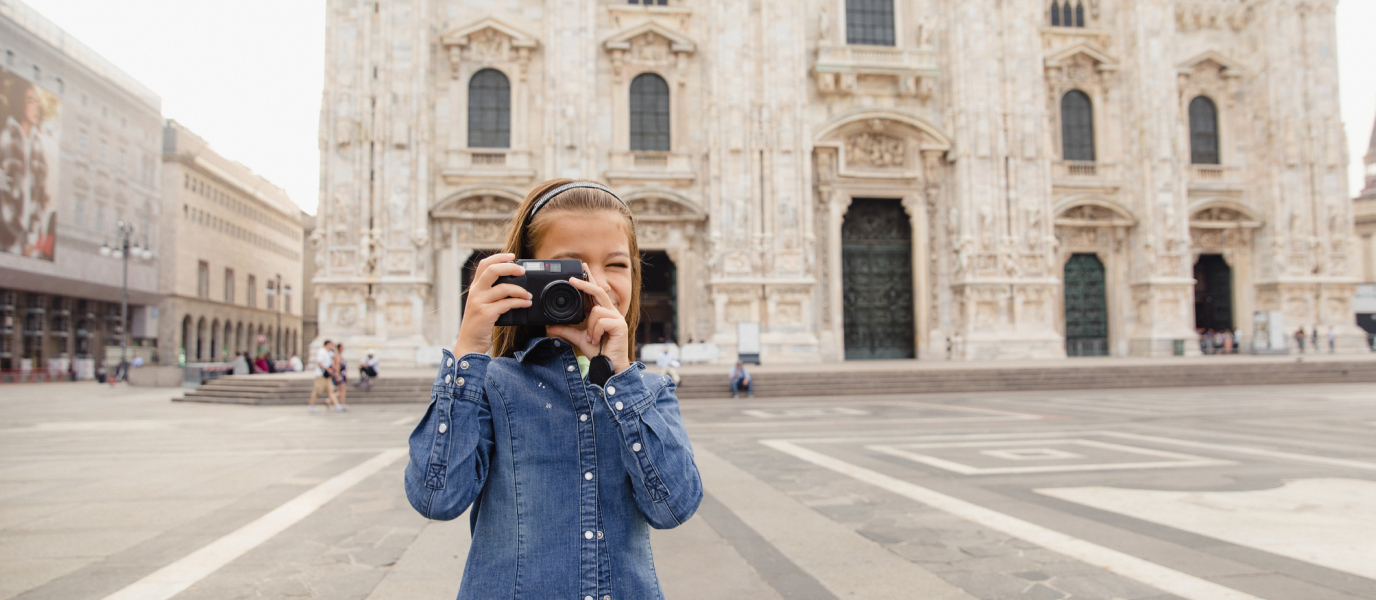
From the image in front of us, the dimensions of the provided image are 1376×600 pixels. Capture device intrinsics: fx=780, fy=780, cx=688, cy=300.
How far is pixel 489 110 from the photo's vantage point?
26766 mm

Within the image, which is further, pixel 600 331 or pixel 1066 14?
pixel 1066 14

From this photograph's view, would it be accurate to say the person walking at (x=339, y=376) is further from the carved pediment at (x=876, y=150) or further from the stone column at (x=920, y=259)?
the stone column at (x=920, y=259)

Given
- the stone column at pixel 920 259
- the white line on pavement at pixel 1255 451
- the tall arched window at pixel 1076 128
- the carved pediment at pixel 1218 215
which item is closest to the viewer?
the white line on pavement at pixel 1255 451

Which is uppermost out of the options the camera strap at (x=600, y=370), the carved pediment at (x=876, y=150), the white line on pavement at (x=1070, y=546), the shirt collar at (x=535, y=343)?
the carved pediment at (x=876, y=150)

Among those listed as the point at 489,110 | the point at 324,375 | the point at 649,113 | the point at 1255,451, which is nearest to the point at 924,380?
the point at 1255,451

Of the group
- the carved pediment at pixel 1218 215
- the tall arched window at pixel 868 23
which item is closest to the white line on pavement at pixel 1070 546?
the tall arched window at pixel 868 23

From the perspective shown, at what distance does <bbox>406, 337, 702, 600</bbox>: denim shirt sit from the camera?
1.59 meters

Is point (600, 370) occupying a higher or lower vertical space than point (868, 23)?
lower

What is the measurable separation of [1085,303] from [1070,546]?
28214mm

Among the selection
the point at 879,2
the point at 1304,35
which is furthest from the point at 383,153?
the point at 1304,35

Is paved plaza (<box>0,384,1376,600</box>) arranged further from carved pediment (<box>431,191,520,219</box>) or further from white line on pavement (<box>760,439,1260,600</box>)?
carved pediment (<box>431,191,520,219</box>)

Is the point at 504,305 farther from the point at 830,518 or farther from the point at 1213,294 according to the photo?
the point at 1213,294

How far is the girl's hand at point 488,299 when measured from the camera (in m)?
1.54

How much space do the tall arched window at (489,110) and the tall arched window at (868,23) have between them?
12.6m
